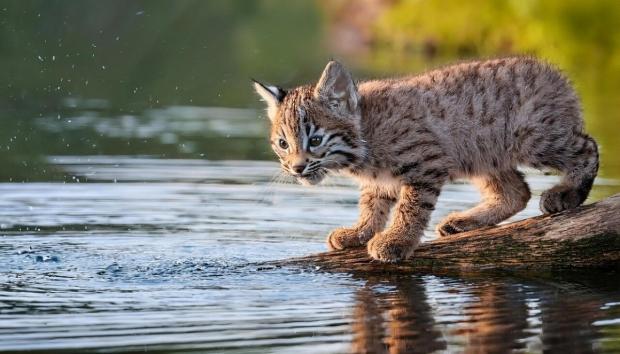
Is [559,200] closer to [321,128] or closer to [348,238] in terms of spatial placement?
[348,238]

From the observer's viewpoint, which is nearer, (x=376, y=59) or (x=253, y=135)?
(x=253, y=135)

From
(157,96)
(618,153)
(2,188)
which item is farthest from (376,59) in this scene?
(2,188)

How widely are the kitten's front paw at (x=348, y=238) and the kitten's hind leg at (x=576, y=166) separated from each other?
4.45 ft

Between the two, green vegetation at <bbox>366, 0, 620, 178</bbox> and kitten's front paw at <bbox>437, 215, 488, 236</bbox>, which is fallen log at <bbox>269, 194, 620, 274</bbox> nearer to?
kitten's front paw at <bbox>437, 215, 488, 236</bbox>

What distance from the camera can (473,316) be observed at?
8.52m

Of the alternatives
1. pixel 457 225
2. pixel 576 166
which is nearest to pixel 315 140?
pixel 457 225

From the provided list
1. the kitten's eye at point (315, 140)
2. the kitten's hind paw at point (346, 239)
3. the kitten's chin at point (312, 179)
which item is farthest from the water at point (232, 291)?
the kitten's eye at point (315, 140)

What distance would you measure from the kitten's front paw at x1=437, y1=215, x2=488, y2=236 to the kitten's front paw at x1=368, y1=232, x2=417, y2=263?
3.04 feet

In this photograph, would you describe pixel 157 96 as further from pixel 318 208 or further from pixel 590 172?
pixel 590 172

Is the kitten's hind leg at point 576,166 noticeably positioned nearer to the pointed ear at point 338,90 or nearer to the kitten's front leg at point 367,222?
the kitten's front leg at point 367,222

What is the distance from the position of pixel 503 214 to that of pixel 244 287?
7.56ft

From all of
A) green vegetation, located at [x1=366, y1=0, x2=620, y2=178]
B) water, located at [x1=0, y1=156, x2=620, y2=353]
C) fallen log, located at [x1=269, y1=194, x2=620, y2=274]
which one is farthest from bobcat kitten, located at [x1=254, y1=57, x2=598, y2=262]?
green vegetation, located at [x1=366, y1=0, x2=620, y2=178]

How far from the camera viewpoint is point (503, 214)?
35.0 ft

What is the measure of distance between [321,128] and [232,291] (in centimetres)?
130
